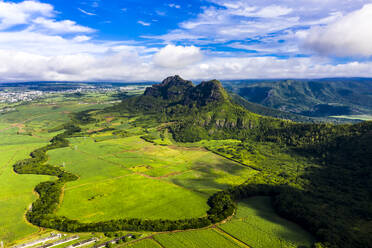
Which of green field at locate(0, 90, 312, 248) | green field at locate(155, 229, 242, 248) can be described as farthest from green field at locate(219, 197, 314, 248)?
green field at locate(155, 229, 242, 248)

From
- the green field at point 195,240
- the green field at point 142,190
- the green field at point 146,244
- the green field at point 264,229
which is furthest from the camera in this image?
the green field at point 142,190

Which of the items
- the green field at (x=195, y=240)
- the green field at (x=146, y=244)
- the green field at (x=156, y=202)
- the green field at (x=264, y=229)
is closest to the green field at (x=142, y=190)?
the green field at (x=156, y=202)

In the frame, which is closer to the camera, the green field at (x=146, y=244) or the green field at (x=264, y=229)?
the green field at (x=146, y=244)

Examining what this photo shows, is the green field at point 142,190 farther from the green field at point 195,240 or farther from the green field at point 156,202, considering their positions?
the green field at point 195,240

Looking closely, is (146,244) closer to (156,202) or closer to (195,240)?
(195,240)

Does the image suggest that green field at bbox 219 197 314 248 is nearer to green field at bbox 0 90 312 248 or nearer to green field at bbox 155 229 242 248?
green field at bbox 0 90 312 248

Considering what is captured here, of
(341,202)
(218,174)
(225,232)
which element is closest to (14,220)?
(225,232)

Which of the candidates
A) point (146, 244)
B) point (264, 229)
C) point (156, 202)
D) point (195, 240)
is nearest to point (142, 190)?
point (156, 202)
